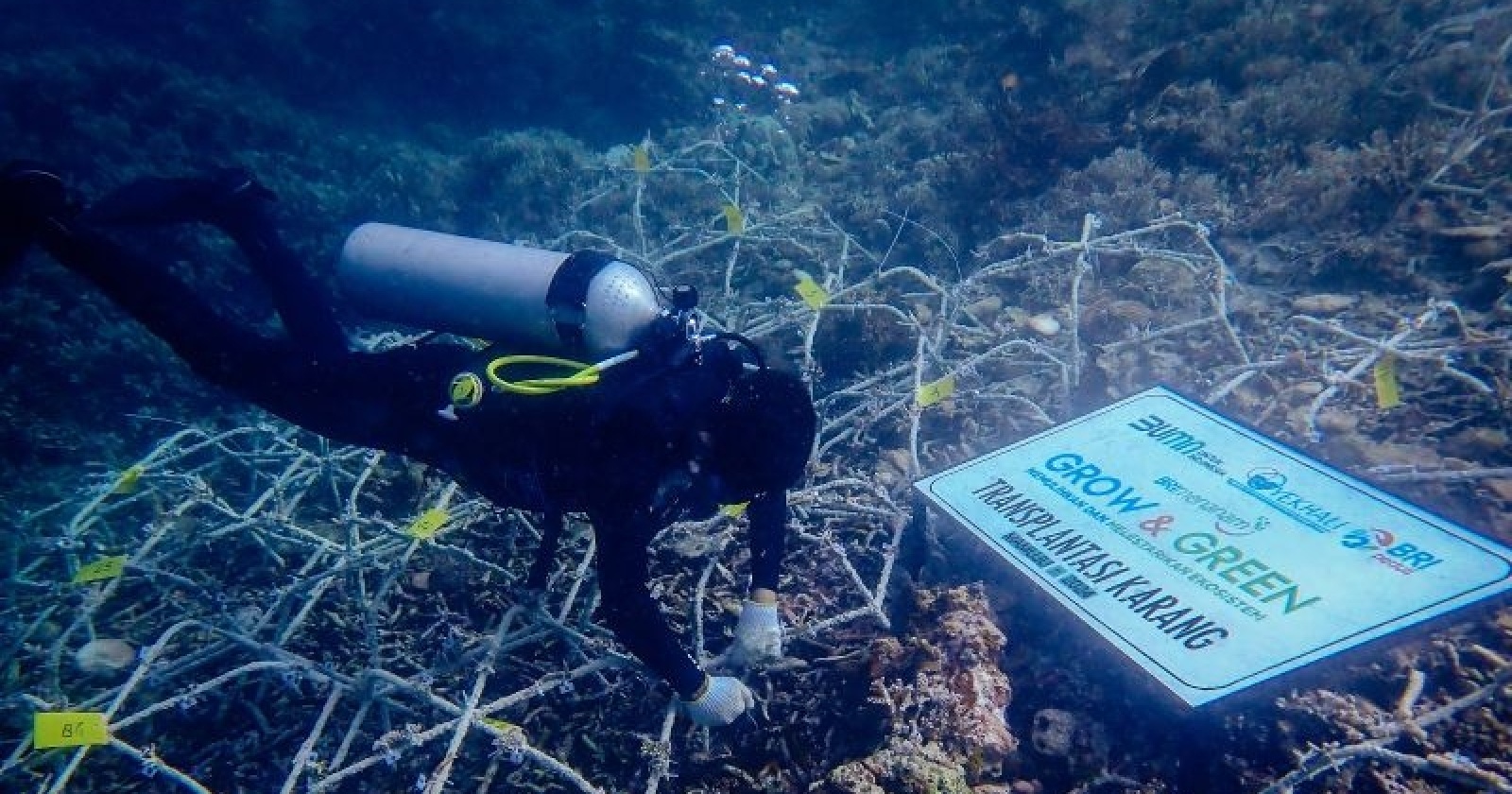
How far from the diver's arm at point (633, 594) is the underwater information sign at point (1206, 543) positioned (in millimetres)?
1399

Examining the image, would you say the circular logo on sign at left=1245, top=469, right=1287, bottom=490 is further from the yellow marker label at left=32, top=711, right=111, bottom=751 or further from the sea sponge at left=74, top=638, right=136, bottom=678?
the sea sponge at left=74, top=638, right=136, bottom=678

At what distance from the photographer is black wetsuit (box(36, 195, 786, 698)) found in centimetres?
267

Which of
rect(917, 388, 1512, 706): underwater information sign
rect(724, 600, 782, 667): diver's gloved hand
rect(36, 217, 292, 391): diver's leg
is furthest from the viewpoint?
rect(36, 217, 292, 391): diver's leg

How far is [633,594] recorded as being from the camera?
109 inches

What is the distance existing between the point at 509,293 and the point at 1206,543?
118 inches

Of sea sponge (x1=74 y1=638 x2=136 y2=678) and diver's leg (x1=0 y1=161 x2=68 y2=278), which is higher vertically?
diver's leg (x1=0 y1=161 x2=68 y2=278)

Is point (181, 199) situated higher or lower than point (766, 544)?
higher

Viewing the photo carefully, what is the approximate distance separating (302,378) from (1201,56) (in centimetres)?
880

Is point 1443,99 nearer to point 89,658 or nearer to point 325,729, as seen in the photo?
point 325,729

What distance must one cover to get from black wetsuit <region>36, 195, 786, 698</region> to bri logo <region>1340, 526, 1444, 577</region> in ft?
7.34

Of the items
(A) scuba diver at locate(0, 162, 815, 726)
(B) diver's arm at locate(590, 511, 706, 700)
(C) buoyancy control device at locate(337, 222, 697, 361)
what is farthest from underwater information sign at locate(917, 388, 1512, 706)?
(C) buoyancy control device at locate(337, 222, 697, 361)

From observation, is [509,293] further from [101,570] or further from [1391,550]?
[1391,550]

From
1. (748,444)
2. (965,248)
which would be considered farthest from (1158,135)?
(748,444)

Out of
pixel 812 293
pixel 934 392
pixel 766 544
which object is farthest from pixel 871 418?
pixel 766 544
